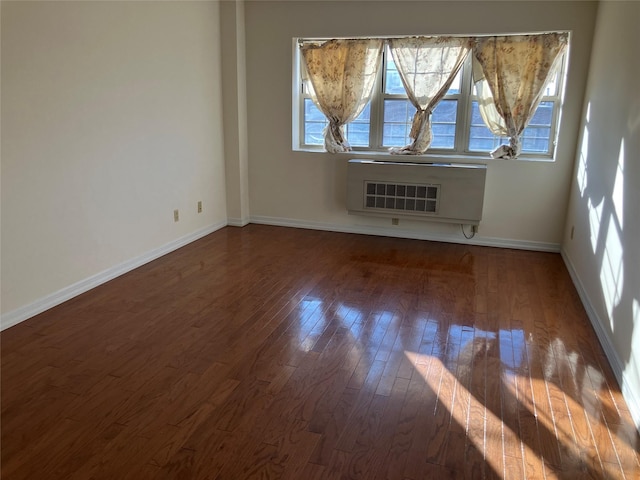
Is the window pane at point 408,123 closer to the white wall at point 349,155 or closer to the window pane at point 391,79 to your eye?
the window pane at point 391,79

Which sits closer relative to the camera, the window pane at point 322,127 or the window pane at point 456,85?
the window pane at point 456,85

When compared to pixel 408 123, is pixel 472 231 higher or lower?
lower

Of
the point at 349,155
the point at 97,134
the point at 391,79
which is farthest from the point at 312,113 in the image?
the point at 97,134

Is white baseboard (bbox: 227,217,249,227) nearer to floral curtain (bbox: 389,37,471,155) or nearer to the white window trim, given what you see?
the white window trim

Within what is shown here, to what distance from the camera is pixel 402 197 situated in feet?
16.6

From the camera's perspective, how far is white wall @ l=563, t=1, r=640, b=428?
255 centimetres

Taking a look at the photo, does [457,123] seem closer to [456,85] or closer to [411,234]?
[456,85]

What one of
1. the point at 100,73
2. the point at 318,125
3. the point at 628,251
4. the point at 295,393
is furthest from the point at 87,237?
the point at 628,251

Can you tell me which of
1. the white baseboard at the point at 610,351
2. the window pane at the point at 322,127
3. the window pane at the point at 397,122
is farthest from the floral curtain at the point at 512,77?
the white baseboard at the point at 610,351

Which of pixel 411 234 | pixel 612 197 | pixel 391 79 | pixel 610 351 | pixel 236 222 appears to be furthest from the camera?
pixel 236 222

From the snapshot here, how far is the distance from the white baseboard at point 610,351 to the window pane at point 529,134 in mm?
1321

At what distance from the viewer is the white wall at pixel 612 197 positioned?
101 inches

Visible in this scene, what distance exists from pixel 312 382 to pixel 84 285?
79.9 inches

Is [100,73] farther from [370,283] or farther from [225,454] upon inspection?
[225,454]
